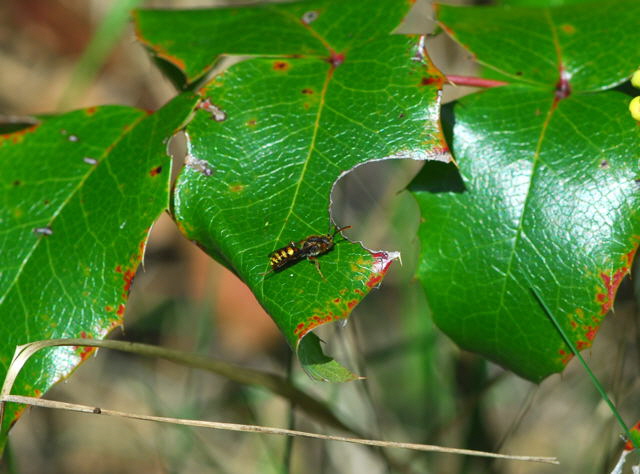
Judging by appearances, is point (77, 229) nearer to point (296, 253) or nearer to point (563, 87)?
point (296, 253)

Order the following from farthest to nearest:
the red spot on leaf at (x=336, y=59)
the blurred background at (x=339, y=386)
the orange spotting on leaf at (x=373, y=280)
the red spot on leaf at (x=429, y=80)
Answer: the blurred background at (x=339, y=386) → the red spot on leaf at (x=336, y=59) → the red spot on leaf at (x=429, y=80) → the orange spotting on leaf at (x=373, y=280)

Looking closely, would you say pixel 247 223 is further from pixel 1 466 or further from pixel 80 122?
pixel 1 466

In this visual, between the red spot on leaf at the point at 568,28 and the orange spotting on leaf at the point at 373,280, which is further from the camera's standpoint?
the red spot on leaf at the point at 568,28

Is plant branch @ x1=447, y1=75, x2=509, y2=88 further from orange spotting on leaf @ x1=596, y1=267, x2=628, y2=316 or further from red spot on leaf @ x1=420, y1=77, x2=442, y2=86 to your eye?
orange spotting on leaf @ x1=596, y1=267, x2=628, y2=316

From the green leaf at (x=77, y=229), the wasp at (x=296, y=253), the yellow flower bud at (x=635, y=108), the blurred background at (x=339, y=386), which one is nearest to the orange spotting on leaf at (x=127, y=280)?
the green leaf at (x=77, y=229)

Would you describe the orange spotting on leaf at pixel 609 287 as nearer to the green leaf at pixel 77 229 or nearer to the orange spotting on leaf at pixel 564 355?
the orange spotting on leaf at pixel 564 355

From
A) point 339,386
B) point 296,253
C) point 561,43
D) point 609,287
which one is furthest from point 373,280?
point 339,386

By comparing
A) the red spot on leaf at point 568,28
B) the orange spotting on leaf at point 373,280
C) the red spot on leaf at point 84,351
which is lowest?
the red spot on leaf at point 84,351

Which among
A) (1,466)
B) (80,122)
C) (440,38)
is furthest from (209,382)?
(80,122)

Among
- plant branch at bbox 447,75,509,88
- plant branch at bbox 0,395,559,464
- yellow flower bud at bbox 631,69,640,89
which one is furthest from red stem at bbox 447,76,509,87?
plant branch at bbox 0,395,559,464
